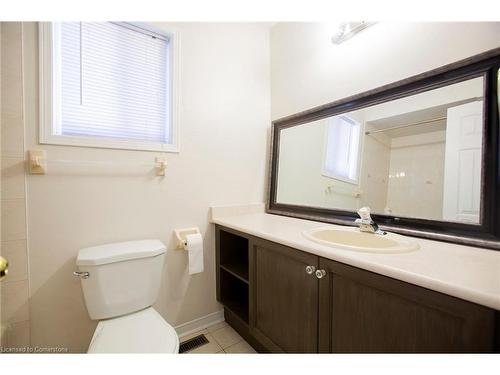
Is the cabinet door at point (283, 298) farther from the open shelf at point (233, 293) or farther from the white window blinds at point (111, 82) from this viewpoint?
the white window blinds at point (111, 82)

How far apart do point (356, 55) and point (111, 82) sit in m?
1.61

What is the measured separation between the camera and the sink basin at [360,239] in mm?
910

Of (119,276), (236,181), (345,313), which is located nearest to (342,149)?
(236,181)

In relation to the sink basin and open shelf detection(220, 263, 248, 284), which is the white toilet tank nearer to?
open shelf detection(220, 263, 248, 284)

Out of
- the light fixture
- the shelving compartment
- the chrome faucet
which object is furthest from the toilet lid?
the light fixture

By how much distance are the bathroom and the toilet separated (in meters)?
0.01

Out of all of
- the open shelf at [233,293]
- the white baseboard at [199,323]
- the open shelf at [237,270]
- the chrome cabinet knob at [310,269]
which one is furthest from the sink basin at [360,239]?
the white baseboard at [199,323]

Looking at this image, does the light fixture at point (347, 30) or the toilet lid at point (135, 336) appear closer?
the toilet lid at point (135, 336)

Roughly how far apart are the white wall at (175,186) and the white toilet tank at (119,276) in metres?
0.19

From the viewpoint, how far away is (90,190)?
1.25m

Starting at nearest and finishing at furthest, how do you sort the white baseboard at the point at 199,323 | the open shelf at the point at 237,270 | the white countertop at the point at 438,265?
the white countertop at the point at 438,265, the open shelf at the point at 237,270, the white baseboard at the point at 199,323
